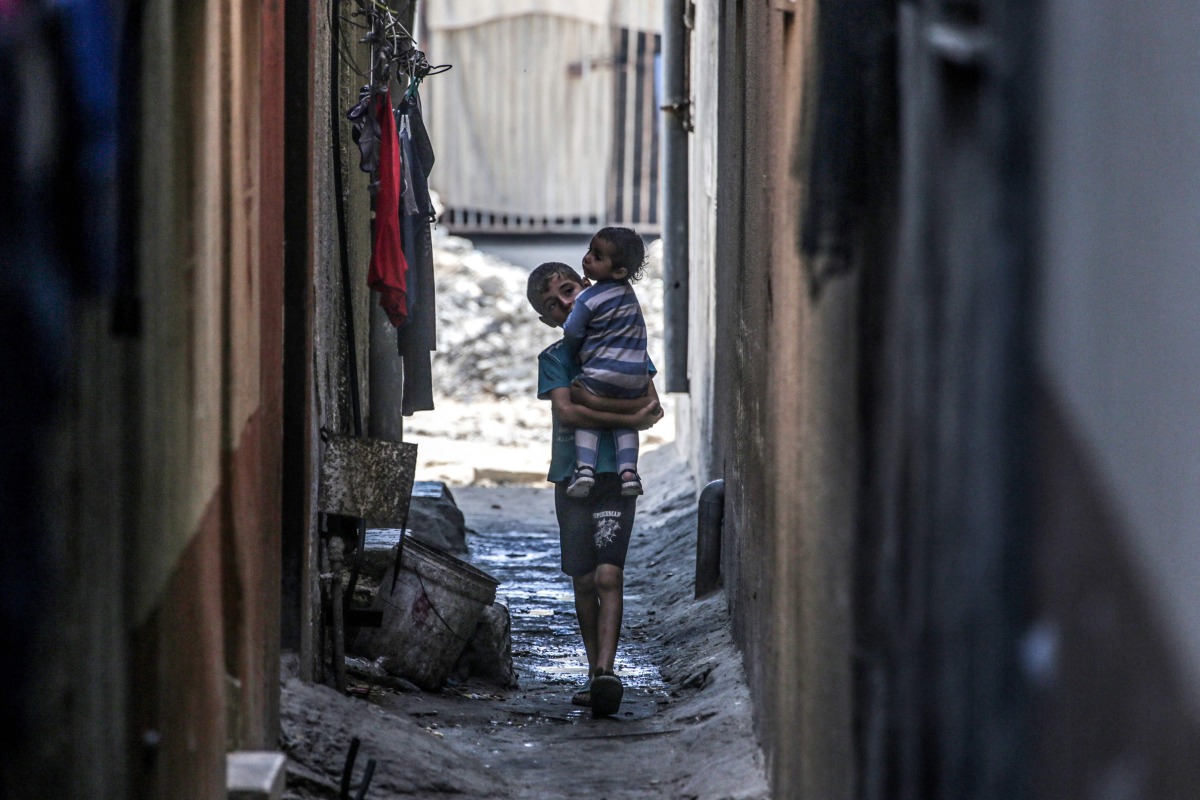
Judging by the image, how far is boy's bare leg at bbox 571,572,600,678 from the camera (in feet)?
19.6

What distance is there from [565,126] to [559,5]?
5.16 ft

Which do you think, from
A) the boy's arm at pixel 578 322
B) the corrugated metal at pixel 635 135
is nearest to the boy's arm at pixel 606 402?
the boy's arm at pixel 578 322

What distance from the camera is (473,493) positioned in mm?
12039

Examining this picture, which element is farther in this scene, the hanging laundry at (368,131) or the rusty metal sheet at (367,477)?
the hanging laundry at (368,131)

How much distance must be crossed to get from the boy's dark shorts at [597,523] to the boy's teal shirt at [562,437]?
51 millimetres

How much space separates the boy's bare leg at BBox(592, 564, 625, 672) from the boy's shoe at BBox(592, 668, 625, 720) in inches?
6.2

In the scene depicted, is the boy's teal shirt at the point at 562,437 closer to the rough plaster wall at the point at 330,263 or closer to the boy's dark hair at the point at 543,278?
the boy's dark hair at the point at 543,278

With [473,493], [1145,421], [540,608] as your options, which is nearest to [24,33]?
[1145,421]

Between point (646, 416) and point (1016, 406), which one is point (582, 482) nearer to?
point (646, 416)

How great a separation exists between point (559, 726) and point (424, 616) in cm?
66

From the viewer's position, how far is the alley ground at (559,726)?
14.6 ft

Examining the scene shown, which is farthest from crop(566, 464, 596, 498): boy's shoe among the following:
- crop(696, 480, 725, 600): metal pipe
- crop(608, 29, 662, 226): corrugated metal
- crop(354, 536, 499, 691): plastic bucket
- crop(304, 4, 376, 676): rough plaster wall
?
crop(608, 29, 662, 226): corrugated metal

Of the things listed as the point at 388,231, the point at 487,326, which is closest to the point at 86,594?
the point at 388,231

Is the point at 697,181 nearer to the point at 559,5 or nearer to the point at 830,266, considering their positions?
the point at 830,266
